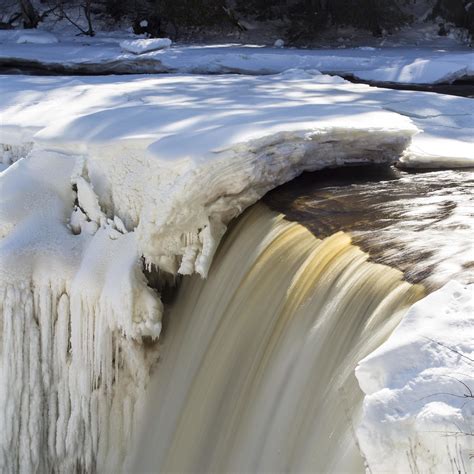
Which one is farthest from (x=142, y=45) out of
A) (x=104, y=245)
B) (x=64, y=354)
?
(x=64, y=354)

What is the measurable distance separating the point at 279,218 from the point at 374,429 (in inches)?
76.9

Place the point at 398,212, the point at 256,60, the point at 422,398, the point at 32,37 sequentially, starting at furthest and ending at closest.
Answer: the point at 32,37
the point at 256,60
the point at 398,212
the point at 422,398

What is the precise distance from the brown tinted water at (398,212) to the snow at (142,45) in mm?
5982

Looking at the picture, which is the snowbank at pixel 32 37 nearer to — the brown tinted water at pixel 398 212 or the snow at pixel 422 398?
the brown tinted water at pixel 398 212

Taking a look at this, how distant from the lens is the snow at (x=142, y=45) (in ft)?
32.9

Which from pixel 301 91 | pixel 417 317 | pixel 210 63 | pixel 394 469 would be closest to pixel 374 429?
pixel 394 469

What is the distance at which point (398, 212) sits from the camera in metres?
3.85

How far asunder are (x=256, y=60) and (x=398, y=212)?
234 inches

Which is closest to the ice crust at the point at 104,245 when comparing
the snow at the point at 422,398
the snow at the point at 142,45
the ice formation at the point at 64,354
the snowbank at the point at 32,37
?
the ice formation at the point at 64,354

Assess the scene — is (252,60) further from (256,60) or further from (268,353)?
(268,353)

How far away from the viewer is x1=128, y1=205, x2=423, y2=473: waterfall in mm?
2984

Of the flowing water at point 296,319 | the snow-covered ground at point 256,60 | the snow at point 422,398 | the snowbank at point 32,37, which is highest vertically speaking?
the snow at point 422,398

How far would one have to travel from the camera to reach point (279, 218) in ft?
12.9

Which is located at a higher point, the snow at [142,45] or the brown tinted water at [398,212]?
the brown tinted water at [398,212]
